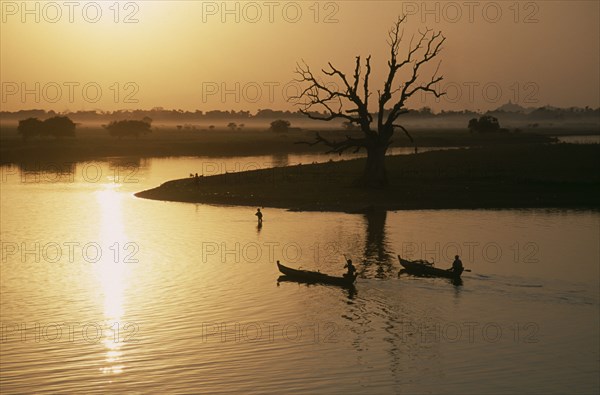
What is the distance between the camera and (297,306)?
36.8 metres

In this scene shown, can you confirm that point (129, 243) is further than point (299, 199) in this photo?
No

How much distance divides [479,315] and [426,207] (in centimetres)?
3229

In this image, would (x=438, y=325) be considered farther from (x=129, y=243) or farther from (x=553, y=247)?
(x=129, y=243)

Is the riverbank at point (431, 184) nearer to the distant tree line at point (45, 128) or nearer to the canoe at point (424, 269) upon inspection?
the canoe at point (424, 269)

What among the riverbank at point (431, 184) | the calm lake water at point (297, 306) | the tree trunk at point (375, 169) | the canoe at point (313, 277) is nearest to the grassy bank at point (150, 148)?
the riverbank at point (431, 184)

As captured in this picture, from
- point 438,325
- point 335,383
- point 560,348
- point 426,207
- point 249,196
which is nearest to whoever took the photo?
point 335,383

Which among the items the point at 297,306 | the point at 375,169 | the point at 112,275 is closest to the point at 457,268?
the point at 297,306

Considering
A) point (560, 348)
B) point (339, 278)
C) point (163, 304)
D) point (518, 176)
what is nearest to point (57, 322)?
point (163, 304)

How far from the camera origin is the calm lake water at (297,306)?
27359 mm

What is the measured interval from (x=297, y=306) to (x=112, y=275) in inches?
455

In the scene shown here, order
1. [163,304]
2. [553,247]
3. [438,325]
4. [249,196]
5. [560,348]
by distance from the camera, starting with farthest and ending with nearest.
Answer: [249,196] < [553,247] < [163,304] < [438,325] < [560,348]

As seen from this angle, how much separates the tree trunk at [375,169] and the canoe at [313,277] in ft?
98.7

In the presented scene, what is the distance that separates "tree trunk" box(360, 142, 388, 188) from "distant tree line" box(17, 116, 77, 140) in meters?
114

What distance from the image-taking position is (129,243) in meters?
54.0
